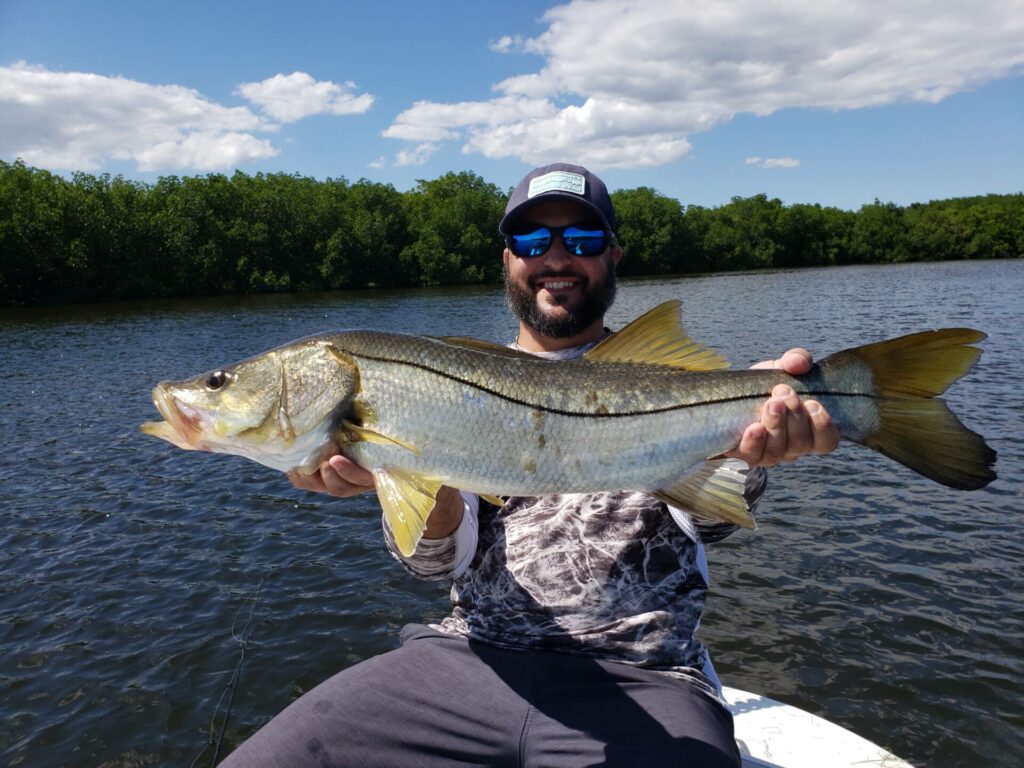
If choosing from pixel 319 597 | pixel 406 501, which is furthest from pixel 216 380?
pixel 319 597

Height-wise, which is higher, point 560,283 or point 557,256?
point 557,256

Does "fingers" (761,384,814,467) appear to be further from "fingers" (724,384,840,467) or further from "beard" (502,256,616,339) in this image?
"beard" (502,256,616,339)

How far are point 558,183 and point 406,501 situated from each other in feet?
7.17

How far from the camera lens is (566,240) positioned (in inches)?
165

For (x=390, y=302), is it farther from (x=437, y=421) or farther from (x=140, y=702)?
(x=437, y=421)

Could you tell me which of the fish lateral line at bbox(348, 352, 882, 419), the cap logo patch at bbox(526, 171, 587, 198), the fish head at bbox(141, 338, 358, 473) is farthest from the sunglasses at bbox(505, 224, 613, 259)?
the fish head at bbox(141, 338, 358, 473)

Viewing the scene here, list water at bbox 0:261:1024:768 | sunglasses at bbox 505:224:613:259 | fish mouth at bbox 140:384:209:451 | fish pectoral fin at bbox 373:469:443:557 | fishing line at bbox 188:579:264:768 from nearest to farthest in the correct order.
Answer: fish pectoral fin at bbox 373:469:443:557
fish mouth at bbox 140:384:209:451
sunglasses at bbox 505:224:613:259
fishing line at bbox 188:579:264:768
water at bbox 0:261:1024:768

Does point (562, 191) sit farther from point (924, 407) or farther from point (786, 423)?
point (924, 407)

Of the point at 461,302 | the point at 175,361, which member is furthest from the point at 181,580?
the point at 461,302

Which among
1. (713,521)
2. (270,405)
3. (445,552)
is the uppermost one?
(270,405)

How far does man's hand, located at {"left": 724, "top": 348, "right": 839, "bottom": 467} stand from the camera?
2.86 m

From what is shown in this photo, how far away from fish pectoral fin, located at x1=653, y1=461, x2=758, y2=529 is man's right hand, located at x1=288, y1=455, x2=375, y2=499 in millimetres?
1269

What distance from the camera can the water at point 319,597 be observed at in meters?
6.26

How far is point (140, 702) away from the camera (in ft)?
21.4
